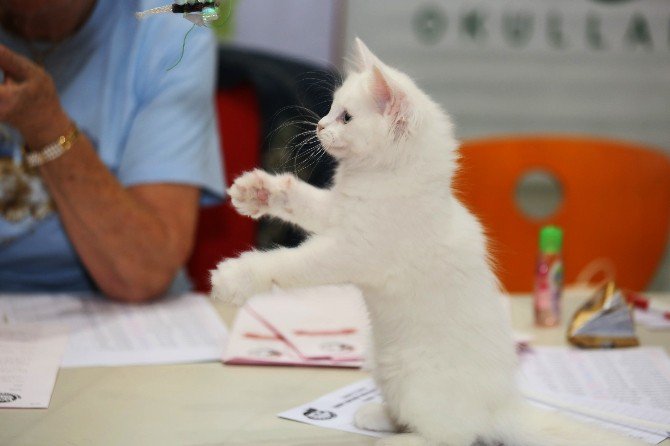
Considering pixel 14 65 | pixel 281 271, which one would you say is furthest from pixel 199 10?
pixel 14 65

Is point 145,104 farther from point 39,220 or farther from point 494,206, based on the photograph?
point 494,206

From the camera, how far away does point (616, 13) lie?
6.72 feet

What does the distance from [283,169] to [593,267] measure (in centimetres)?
120

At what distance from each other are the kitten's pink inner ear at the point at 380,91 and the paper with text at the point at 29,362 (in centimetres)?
49

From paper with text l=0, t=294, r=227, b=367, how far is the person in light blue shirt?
5cm

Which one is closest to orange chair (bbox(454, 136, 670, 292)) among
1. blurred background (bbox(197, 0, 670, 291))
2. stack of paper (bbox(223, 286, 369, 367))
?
blurred background (bbox(197, 0, 670, 291))

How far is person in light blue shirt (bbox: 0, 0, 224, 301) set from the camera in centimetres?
118

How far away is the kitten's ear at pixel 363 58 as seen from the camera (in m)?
0.70

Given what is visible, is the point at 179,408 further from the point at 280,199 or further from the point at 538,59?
the point at 538,59

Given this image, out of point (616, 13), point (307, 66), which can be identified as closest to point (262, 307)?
point (307, 66)

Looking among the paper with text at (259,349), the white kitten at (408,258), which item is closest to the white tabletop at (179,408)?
the paper with text at (259,349)

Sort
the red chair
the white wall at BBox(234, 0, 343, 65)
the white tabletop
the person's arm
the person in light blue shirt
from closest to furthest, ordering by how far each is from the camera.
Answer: the white tabletop → the person's arm → the person in light blue shirt → the red chair → the white wall at BBox(234, 0, 343, 65)

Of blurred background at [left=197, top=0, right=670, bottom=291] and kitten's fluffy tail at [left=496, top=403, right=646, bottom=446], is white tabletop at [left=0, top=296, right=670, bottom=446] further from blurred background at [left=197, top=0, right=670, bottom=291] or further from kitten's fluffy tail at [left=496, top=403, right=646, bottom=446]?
blurred background at [left=197, top=0, right=670, bottom=291]

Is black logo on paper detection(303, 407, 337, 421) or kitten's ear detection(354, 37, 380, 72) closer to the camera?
kitten's ear detection(354, 37, 380, 72)
